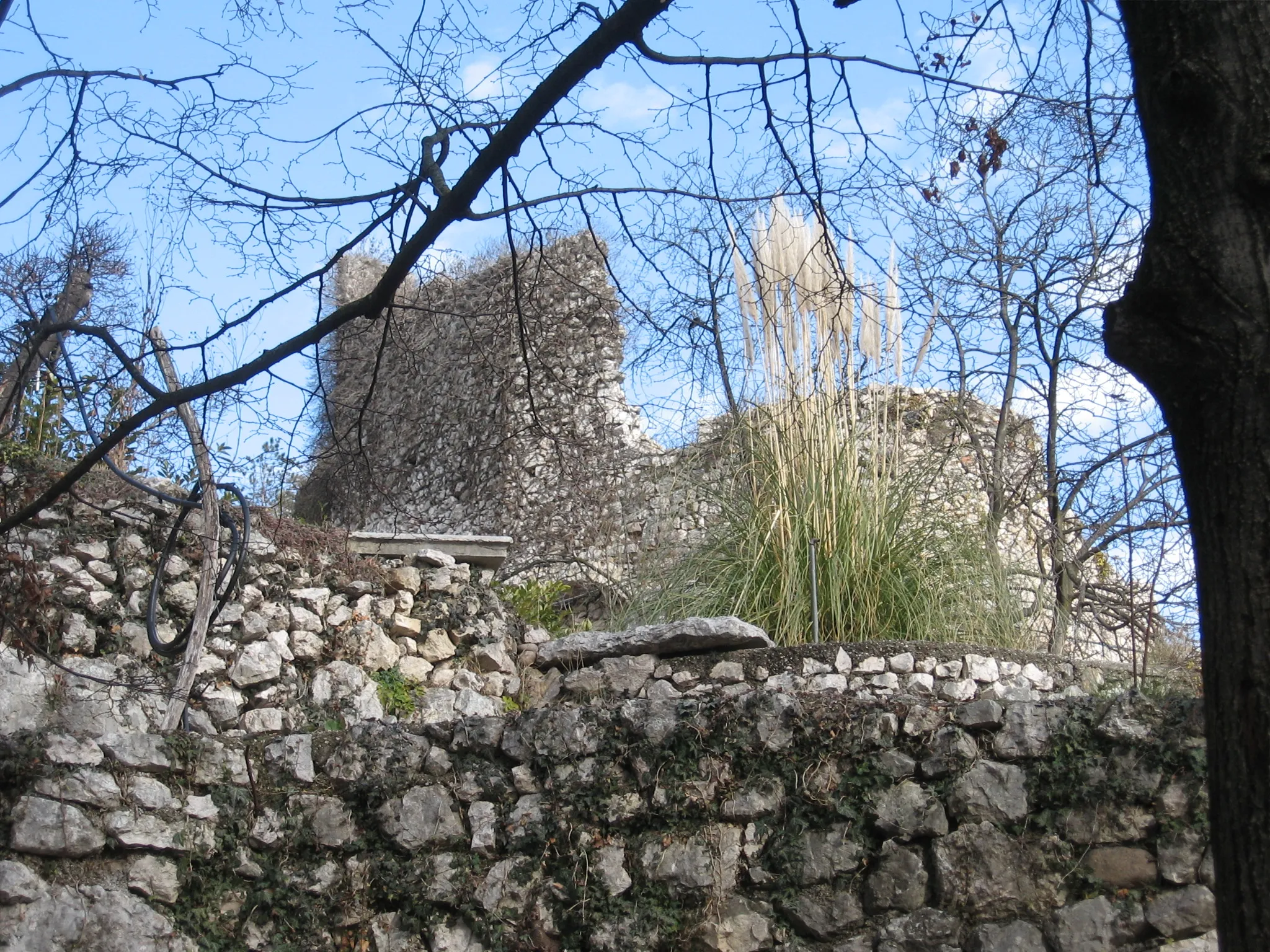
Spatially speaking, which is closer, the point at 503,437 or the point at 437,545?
the point at 437,545

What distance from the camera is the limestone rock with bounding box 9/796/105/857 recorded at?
3918 mm

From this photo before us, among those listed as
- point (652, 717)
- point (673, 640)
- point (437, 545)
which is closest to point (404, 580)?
point (437, 545)

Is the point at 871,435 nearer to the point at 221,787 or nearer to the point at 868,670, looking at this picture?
the point at 868,670

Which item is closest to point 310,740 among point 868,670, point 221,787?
point 221,787

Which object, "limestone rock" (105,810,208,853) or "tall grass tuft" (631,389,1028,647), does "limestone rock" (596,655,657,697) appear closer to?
"tall grass tuft" (631,389,1028,647)

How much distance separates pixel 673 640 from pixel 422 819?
1.53 metres

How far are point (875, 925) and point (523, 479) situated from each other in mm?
6839

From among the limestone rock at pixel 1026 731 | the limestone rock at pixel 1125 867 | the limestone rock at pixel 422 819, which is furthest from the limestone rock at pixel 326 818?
the limestone rock at pixel 1125 867

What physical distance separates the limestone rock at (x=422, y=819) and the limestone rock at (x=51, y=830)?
97cm

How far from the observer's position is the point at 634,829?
415 cm

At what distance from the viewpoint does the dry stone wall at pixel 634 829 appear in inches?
149

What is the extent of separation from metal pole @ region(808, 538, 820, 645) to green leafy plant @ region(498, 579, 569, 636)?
2077 millimetres

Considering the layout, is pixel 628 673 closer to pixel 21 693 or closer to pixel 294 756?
pixel 294 756

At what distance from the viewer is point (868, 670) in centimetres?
520
